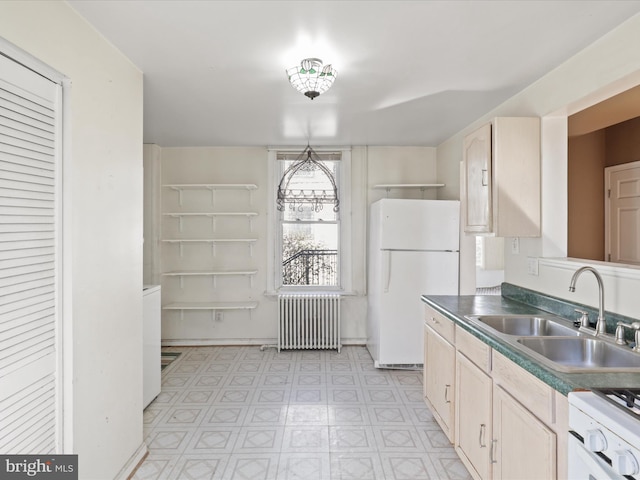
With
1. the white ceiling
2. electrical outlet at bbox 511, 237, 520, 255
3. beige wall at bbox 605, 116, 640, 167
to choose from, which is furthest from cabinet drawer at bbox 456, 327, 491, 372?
beige wall at bbox 605, 116, 640, 167

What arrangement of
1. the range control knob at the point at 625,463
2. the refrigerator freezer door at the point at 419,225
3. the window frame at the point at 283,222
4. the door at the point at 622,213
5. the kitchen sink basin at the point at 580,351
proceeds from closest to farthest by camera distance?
the range control knob at the point at 625,463 < the kitchen sink basin at the point at 580,351 < the door at the point at 622,213 < the refrigerator freezer door at the point at 419,225 < the window frame at the point at 283,222

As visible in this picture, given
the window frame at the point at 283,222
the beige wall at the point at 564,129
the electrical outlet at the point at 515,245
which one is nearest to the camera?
the beige wall at the point at 564,129

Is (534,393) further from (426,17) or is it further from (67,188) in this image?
(67,188)

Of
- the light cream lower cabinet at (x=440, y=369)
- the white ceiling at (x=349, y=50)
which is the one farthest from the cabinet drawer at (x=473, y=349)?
the white ceiling at (x=349, y=50)

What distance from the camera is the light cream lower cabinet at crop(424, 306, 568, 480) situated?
50.3 inches

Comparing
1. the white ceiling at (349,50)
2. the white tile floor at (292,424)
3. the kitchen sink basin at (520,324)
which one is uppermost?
the white ceiling at (349,50)

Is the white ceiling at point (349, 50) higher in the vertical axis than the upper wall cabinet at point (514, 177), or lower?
higher

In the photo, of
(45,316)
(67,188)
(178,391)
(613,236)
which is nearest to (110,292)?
(45,316)

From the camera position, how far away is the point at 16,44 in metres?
1.28

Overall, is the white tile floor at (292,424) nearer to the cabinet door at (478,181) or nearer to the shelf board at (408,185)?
the cabinet door at (478,181)

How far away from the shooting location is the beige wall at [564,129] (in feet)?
5.57

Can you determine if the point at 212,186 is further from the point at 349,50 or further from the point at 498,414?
the point at 498,414

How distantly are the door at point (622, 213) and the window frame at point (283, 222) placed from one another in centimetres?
257

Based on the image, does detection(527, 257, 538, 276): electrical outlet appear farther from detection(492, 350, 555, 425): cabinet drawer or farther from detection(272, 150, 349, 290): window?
detection(272, 150, 349, 290): window
